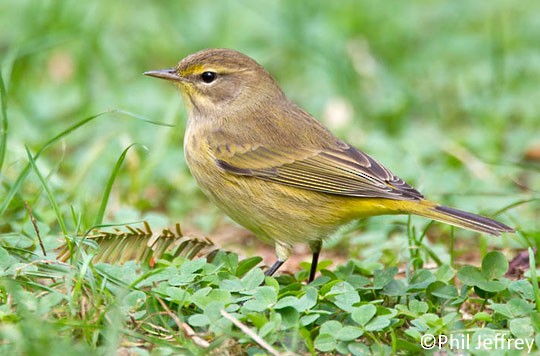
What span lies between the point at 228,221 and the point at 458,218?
2.39 meters

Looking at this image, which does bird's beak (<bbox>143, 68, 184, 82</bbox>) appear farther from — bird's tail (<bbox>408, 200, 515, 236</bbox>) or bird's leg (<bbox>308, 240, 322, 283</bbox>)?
bird's tail (<bbox>408, 200, 515, 236</bbox>)

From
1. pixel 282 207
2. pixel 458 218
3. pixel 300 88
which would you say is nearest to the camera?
pixel 458 218

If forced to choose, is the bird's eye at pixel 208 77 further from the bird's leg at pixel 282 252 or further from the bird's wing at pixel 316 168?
the bird's leg at pixel 282 252

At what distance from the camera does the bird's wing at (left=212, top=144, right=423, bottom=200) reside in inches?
206

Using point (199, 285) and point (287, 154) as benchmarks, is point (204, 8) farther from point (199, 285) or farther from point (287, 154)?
point (199, 285)

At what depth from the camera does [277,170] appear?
215 inches

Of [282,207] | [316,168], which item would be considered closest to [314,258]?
[282,207]

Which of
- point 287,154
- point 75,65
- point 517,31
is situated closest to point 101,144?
point 287,154

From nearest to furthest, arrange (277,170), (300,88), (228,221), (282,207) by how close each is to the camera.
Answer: (282,207)
(277,170)
(228,221)
(300,88)

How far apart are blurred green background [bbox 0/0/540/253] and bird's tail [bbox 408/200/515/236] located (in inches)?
29.7

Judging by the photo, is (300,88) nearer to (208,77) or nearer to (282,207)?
(208,77)

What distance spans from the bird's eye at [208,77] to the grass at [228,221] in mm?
726

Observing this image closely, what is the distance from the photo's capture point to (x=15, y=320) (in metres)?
3.86

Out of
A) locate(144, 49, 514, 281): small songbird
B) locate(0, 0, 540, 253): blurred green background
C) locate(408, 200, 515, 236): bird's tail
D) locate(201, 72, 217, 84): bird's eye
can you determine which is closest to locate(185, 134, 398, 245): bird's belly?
locate(144, 49, 514, 281): small songbird
